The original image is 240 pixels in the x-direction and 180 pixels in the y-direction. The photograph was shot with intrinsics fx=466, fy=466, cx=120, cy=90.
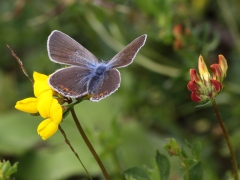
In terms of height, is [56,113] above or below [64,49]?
below

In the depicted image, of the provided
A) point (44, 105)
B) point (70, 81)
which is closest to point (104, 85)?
point (70, 81)

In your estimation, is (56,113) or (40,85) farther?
(40,85)

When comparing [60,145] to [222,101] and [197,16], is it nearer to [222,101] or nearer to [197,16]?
[222,101]

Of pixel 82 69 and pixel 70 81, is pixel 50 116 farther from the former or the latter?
pixel 82 69

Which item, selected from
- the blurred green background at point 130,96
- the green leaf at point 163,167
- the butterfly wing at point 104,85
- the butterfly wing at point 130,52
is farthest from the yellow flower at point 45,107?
the blurred green background at point 130,96

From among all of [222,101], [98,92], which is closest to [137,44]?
[98,92]

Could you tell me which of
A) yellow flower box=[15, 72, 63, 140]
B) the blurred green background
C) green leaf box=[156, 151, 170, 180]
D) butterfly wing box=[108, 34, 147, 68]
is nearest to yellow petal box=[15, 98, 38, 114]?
yellow flower box=[15, 72, 63, 140]
